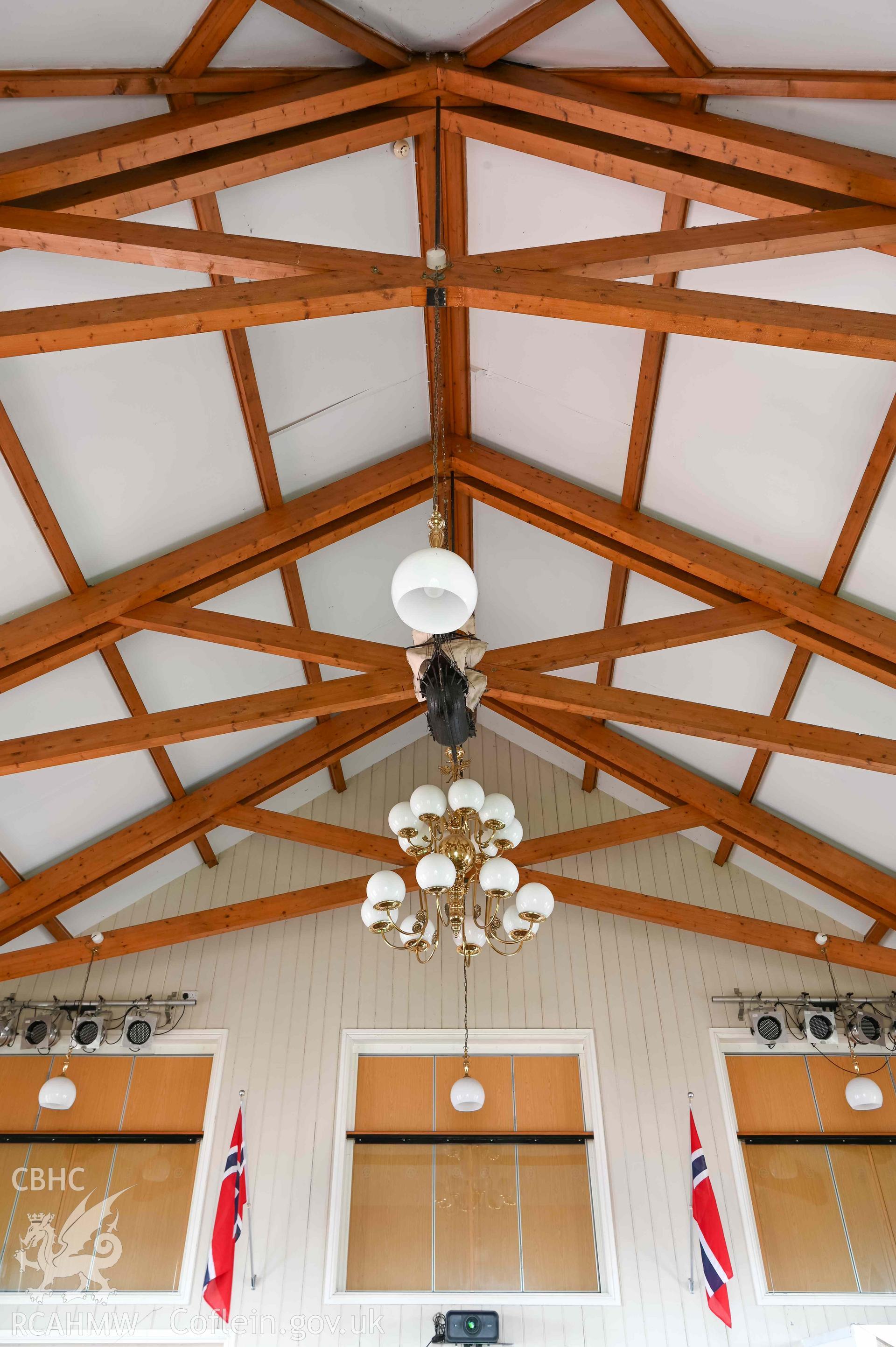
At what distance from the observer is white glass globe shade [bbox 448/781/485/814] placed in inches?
189

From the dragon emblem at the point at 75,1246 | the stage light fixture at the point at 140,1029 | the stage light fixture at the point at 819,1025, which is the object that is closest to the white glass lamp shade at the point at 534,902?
the stage light fixture at the point at 819,1025

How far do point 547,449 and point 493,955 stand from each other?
14.0 ft

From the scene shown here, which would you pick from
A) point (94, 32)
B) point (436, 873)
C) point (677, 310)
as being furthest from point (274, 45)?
point (436, 873)

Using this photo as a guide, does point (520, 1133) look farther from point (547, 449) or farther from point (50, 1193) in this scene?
point (547, 449)

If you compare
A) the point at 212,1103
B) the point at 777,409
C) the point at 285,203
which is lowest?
the point at 212,1103

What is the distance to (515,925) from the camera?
16.1 ft

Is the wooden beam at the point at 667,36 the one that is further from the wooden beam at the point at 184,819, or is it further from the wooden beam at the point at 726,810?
the wooden beam at the point at 184,819

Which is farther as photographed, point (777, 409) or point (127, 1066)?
point (127, 1066)

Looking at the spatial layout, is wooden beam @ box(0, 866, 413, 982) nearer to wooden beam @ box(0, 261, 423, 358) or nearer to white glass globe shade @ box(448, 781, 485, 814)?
white glass globe shade @ box(448, 781, 485, 814)

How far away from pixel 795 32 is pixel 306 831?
20.0ft

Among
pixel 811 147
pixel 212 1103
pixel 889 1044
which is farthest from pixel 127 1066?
pixel 811 147

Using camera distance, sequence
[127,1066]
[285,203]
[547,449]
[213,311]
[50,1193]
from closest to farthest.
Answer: [213,311]
[285,203]
[547,449]
[50,1193]
[127,1066]

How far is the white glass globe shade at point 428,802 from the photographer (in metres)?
4.84

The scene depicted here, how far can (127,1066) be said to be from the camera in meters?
7.71
